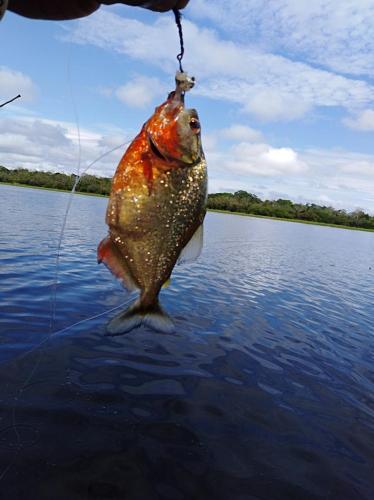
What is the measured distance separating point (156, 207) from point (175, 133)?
56 cm

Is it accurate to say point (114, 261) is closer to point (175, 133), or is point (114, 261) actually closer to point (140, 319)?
point (140, 319)

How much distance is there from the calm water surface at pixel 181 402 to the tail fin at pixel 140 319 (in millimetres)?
2111

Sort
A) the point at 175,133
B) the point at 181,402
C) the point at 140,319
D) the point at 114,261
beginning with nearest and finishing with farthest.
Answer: the point at 175,133, the point at 114,261, the point at 140,319, the point at 181,402

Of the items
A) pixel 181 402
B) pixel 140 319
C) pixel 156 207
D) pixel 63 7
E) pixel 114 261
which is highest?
pixel 63 7

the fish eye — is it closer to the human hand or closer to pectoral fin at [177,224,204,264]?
pectoral fin at [177,224,204,264]

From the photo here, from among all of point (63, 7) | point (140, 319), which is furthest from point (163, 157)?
point (63, 7)

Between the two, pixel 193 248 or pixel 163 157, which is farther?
pixel 193 248

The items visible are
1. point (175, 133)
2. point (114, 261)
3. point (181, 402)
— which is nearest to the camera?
point (175, 133)

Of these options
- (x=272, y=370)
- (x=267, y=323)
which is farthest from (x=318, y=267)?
(x=272, y=370)

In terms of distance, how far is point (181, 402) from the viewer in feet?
23.1

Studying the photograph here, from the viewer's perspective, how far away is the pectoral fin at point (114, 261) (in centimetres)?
317

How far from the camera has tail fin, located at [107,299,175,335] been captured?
10.8 feet

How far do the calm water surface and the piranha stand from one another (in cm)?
227

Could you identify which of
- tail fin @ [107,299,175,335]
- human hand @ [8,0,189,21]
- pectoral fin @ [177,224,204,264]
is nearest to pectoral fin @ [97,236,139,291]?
tail fin @ [107,299,175,335]
